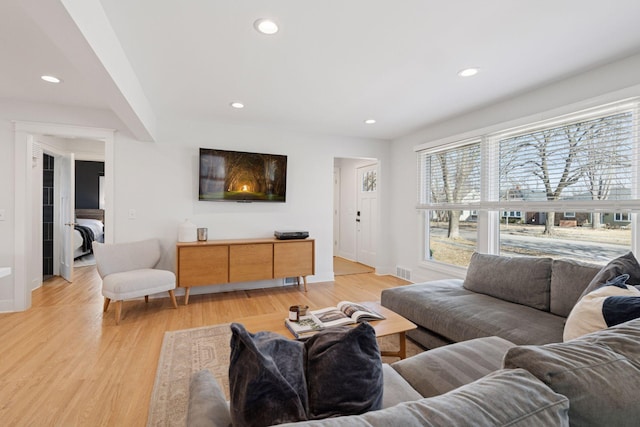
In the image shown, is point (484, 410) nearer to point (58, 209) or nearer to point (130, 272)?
point (130, 272)

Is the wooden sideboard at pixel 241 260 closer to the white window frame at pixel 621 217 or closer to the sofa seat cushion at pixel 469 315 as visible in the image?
the sofa seat cushion at pixel 469 315

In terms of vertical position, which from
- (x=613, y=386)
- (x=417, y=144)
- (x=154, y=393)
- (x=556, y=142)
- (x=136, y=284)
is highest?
(x=417, y=144)

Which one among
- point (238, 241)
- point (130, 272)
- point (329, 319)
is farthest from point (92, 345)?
point (329, 319)

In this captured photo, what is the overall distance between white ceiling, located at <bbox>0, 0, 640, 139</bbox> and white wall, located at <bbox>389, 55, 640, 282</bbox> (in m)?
0.12

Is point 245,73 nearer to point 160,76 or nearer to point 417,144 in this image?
point 160,76

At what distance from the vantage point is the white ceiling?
1706 millimetres

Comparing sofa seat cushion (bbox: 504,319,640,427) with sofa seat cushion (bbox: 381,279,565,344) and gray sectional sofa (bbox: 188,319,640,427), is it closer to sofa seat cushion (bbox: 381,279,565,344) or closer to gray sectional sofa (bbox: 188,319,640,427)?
gray sectional sofa (bbox: 188,319,640,427)

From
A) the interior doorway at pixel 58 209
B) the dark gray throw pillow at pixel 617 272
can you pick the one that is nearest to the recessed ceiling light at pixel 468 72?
the dark gray throw pillow at pixel 617 272

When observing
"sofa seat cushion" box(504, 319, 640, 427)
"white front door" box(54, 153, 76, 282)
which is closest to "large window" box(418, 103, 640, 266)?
"sofa seat cushion" box(504, 319, 640, 427)

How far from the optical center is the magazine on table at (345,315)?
191cm

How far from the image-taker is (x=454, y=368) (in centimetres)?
134

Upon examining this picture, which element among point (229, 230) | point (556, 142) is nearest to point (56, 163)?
point (229, 230)

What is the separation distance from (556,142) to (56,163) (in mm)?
6435

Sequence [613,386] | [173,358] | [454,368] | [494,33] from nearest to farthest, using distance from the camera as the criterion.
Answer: [613,386]
[454,368]
[494,33]
[173,358]
